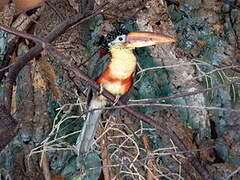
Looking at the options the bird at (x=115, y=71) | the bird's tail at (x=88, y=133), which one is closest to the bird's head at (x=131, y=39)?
the bird at (x=115, y=71)

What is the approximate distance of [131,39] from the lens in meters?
2.16

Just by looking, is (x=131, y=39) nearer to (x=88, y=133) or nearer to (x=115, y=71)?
(x=115, y=71)

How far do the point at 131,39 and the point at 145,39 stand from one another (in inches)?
5.7

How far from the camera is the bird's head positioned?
6.47ft

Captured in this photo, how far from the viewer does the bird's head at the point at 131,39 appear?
1.97m

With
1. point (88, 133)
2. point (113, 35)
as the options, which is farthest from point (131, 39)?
point (88, 133)

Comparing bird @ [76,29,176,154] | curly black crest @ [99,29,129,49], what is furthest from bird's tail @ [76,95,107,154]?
curly black crest @ [99,29,129,49]

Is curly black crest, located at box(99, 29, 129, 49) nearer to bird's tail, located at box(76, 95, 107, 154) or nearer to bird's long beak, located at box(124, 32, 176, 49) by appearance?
bird's long beak, located at box(124, 32, 176, 49)

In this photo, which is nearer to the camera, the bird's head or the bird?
the bird's head

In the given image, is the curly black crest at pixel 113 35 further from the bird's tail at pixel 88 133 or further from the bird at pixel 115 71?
the bird's tail at pixel 88 133

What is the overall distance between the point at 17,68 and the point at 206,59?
61.1 inches

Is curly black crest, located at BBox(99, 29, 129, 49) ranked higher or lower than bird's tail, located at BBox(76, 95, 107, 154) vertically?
higher

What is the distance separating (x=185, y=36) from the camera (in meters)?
3.26

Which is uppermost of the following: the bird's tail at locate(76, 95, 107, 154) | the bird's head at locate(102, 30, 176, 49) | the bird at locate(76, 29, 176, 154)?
the bird's head at locate(102, 30, 176, 49)
